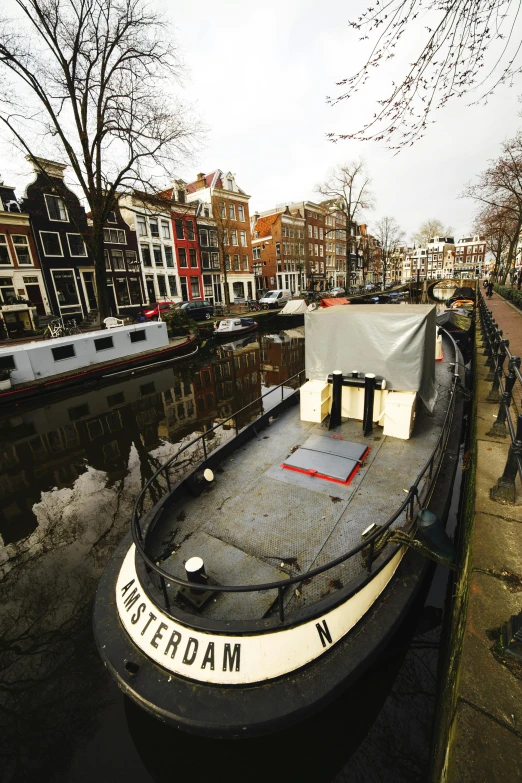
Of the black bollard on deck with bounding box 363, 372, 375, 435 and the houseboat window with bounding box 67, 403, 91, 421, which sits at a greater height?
the black bollard on deck with bounding box 363, 372, 375, 435

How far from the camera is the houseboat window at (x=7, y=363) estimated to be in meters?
15.2

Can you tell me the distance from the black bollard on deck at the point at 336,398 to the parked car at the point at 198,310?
2611 cm

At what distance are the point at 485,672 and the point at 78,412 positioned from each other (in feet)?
49.5

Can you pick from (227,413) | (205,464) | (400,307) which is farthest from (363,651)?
(227,413)

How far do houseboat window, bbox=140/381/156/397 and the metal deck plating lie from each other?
36.2 feet

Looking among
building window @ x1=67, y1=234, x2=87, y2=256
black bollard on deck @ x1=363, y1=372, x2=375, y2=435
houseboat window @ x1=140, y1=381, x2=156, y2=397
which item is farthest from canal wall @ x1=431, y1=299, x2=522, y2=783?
building window @ x1=67, y1=234, x2=87, y2=256

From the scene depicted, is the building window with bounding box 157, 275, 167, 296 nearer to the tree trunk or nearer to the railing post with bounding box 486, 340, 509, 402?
the tree trunk

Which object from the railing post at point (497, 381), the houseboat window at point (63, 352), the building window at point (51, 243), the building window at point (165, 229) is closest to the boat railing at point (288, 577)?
the railing post at point (497, 381)

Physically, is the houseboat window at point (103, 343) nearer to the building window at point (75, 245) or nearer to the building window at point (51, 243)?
the building window at point (51, 243)

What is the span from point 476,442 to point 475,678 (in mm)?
4492

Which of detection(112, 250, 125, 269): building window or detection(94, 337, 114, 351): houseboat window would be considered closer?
detection(94, 337, 114, 351): houseboat window

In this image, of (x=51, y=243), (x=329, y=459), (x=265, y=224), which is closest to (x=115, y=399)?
(x=329, y=459)

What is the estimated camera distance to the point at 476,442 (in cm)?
631

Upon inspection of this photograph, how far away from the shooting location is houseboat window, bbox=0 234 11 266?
84.2 feet
